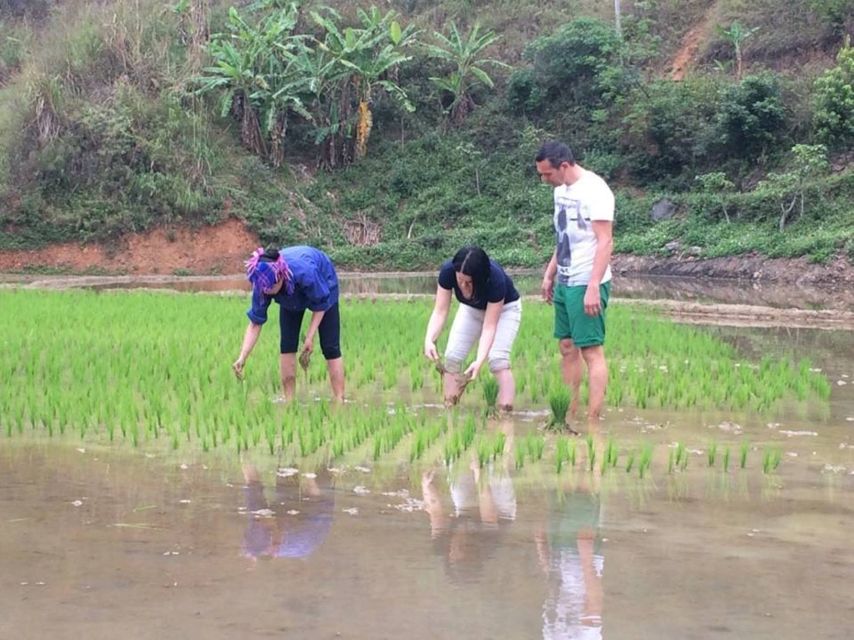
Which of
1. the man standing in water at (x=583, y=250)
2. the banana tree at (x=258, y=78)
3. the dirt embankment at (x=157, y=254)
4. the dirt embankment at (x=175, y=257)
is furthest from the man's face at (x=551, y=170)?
the banana tree at (x=258, y=78)

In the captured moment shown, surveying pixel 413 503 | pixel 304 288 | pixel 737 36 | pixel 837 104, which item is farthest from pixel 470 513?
pixel 737 36

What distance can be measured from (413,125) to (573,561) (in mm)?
28811

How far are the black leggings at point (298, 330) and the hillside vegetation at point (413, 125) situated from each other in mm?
18106

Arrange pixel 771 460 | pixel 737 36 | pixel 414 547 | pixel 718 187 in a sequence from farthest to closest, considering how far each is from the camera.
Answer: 1. pixel 737 36
2. pixel 718 187
3. pixel 771 460
4. pixel 414 547

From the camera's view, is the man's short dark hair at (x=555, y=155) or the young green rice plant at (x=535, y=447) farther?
the man's short dark hair at (x=555, y=155)

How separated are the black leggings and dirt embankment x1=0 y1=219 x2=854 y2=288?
58.6 feet

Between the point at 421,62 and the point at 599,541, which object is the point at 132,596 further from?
the point at 421,62

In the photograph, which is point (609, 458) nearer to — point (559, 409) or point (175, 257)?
point (559, 409)

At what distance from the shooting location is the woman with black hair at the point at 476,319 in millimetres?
6695

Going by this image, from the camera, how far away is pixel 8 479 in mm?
5125

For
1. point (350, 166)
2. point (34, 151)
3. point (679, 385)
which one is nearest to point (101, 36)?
point (34, 151)

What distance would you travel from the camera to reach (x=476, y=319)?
7.14 metres

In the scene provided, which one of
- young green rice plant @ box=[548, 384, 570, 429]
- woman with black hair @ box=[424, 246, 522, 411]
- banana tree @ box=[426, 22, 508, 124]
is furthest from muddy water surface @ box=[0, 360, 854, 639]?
banana tree @ box=[426, 22, 508, 124]

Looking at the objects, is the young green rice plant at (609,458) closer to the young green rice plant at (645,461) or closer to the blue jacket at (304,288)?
the young green rice plant at (645,461)
